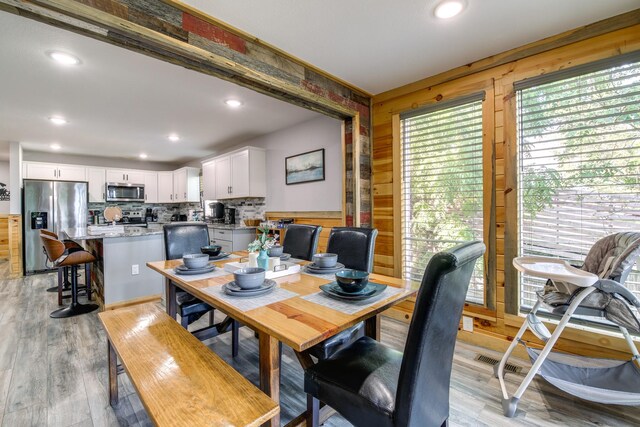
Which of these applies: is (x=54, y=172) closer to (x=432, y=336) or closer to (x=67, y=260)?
(x=67, y=260)

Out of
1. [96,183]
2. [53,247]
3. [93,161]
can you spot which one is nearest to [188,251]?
[53,247]

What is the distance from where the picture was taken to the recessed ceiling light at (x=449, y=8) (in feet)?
5.61

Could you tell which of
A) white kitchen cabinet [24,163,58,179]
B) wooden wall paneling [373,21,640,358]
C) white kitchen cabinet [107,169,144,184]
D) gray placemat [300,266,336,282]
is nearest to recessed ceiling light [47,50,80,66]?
gray placemat [300,266,336,282]

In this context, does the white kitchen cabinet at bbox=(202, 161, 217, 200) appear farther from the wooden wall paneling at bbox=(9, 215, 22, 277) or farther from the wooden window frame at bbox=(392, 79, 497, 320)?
the wooden window frame at bbox=(392, 79, 497, 320)

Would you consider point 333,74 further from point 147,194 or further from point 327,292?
point 147,194

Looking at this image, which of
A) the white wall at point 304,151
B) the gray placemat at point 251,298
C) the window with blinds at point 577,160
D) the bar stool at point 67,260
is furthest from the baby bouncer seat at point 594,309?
the bar stool at point 67,260

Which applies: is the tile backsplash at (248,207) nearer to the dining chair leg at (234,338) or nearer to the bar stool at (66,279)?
the bar stool at (66,279)

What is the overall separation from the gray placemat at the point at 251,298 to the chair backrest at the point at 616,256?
5.58 feet

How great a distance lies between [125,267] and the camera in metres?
3.40

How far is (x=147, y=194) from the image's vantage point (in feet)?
22.3

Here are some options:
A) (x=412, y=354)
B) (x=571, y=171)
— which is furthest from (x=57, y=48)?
(x=571, y=171)

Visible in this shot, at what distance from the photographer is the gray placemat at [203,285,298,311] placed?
1.24 metres

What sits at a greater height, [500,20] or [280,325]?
[500,20]

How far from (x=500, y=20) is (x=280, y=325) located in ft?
7.73
